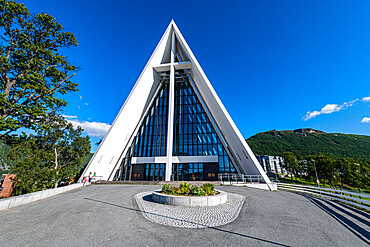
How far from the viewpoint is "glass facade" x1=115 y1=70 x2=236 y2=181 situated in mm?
23422

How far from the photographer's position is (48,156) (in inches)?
515

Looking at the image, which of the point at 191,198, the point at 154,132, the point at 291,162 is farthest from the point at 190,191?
the point at 291,162

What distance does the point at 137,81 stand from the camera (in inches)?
774

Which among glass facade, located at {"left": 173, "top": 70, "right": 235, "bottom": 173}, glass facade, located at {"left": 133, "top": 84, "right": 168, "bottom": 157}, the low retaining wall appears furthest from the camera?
glass facade, located at {"left": 133, "top": 84, "right": 168, "bottom": 157}

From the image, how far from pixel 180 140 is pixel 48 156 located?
17504 mm

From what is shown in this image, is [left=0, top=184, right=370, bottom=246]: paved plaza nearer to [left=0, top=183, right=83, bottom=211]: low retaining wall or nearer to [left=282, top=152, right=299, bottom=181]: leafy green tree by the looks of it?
[left=0, top=183, right=83, bottom=211]: low retaining wall

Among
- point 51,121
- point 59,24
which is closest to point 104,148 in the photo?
point 51,121

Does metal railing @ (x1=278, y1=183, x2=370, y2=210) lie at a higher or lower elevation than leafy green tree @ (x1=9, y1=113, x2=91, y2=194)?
lower

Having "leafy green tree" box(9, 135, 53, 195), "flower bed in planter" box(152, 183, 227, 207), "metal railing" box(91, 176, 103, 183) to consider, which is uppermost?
"leafy green tree" box(9, 135, 53, 195)

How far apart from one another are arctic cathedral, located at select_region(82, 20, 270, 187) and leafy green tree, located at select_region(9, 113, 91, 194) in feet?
6.77

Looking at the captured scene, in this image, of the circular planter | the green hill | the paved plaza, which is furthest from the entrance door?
the green hill

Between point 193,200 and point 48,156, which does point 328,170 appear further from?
point 48,156

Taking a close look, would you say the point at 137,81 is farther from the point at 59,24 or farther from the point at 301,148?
the point at 301,148

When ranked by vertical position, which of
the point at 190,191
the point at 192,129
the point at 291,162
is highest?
the point at 192,129
